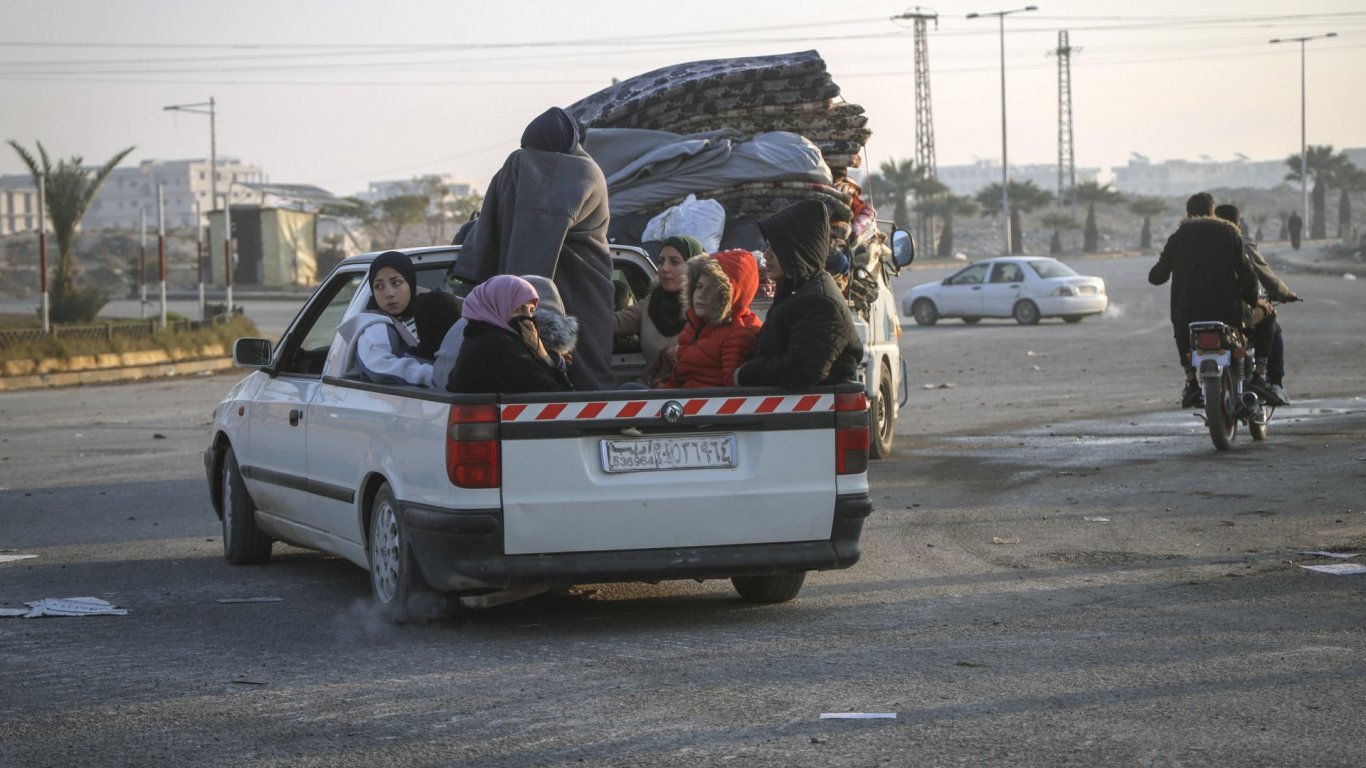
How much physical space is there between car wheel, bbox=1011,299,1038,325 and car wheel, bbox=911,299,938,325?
6.66ft

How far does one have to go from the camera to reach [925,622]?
707 cm

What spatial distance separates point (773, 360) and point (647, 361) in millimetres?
2004

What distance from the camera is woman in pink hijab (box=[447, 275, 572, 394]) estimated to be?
7.19m

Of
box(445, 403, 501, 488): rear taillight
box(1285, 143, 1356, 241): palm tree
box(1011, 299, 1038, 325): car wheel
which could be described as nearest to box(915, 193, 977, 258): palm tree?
box(1285, 143, 1356, 241): palm tree

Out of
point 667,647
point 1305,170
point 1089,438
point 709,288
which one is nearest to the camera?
point 667,647

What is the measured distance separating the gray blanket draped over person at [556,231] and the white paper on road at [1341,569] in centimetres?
348

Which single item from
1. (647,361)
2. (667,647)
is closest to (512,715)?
(667,647)

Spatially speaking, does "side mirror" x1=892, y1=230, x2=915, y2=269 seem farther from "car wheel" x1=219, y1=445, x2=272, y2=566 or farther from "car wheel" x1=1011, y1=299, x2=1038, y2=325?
"car wheel" x1=1011, y1=299, x2=1038, y2=325

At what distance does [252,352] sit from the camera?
29.5ft

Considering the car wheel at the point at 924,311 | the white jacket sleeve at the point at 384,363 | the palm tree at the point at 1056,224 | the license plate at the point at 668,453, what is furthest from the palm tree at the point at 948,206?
the license plate at the point at 668,453

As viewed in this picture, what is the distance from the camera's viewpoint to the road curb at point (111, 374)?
2739cm

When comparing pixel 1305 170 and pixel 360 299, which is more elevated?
pixel 1305 170

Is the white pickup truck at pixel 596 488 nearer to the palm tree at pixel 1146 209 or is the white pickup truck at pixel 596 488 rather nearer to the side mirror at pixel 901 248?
the side mirror at pixel 901 248

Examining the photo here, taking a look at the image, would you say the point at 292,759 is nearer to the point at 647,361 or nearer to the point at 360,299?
the point at 360,299
